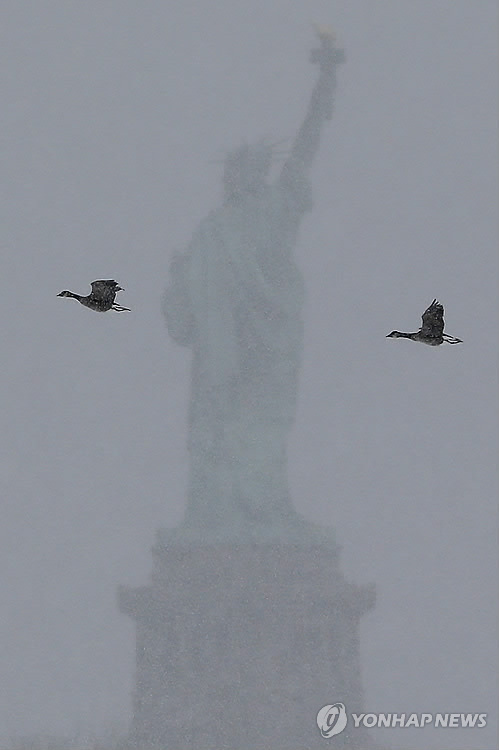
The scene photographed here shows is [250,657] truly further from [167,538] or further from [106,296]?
[106,296]

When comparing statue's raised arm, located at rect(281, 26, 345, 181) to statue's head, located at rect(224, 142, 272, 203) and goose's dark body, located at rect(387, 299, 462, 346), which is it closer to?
statue's head, located at rect(224, 142, 272, 203)

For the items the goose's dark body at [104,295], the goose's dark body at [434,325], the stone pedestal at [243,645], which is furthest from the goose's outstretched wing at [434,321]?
the stone pedestal at [243,645]

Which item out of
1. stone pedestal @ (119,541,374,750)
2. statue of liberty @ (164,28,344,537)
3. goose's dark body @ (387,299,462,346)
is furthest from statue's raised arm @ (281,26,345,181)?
goose's dark body @ (387,299,462,346)

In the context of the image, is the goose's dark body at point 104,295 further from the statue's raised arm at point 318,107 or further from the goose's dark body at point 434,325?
the statue's raised arm at point 318,107

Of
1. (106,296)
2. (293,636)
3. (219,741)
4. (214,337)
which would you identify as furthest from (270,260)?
(106,296)

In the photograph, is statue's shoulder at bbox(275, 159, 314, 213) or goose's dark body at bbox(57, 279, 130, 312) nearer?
goose's dark body at bbox(57, 279, 130, 312)

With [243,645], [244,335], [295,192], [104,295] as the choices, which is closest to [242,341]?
[244,335]
